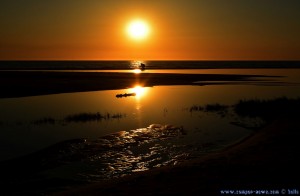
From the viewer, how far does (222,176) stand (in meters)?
10.5

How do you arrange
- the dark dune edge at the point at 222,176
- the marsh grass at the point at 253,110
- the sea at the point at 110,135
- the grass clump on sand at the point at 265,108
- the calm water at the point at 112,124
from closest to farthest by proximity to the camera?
the dark dune edge at the point at 222,176 < the sea at the point at 110,135 < the calm water at the point at 112,124 < the marsh grass at the point at 253,110 < the grass clump on sand at the point at 265,108

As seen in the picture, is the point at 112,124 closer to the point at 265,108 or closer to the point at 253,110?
the point at 253,110

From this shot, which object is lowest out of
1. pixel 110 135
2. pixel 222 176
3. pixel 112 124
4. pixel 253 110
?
pixel 222 176

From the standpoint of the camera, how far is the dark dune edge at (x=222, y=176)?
9406mm

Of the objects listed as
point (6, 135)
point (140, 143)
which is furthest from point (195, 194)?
point (6, 135)

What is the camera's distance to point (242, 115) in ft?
91.6

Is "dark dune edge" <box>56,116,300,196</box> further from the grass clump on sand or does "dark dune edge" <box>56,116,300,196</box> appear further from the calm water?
the grass clump on sand

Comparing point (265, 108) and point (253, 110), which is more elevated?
point (265, 108)

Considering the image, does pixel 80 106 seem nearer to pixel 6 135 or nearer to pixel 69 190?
pixel 6 135

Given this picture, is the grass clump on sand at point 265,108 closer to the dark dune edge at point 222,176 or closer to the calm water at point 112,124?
the calm water at point 112,124

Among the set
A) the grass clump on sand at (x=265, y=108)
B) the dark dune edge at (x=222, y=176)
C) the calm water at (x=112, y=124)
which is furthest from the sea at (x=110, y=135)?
the dark dune edge at (x=222, y=176)

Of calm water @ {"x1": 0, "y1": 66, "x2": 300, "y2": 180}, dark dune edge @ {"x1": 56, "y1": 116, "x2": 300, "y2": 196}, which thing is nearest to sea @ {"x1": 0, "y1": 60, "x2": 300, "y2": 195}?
calm water @ {"x1": 0, "y1": 66, "x2": 300, "y2": 180}

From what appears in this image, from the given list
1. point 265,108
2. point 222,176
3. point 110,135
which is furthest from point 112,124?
point 265,108

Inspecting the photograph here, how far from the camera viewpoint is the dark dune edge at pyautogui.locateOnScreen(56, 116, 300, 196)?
9406 millimetres
